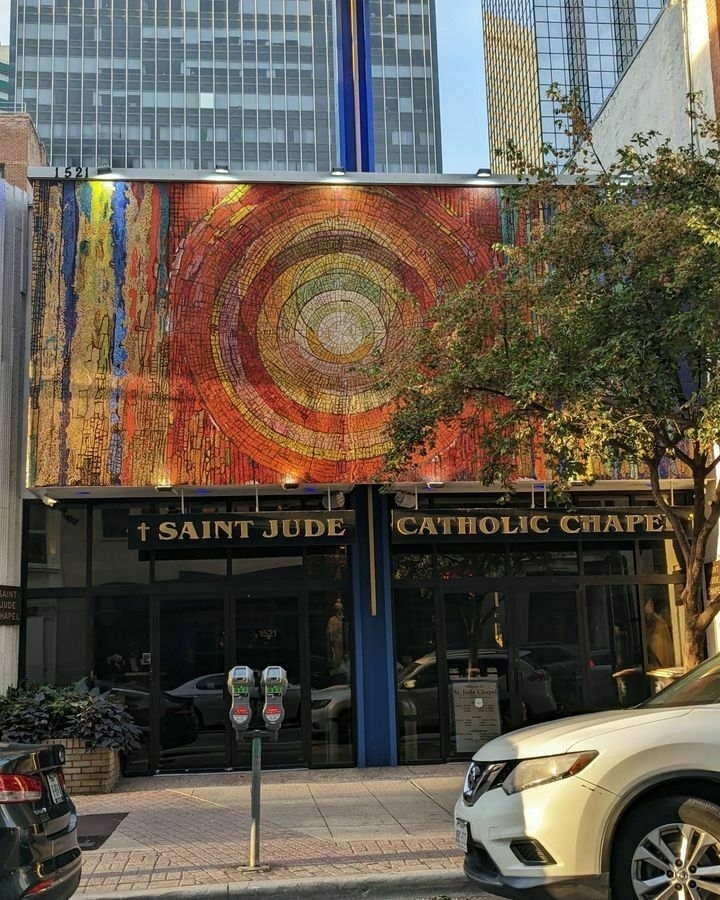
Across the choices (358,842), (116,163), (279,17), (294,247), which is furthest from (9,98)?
(358,842)

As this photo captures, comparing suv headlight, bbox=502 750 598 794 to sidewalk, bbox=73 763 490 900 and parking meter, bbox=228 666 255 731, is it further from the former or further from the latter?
parking meter, bbox=228 666 255 731

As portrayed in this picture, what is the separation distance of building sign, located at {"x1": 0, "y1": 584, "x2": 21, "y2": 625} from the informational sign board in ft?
18.6

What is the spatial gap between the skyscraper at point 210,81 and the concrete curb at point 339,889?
94.1m

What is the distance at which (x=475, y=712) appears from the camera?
12398mm

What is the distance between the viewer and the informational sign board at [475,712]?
486 inches

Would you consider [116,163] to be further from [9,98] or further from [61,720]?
[61,720]

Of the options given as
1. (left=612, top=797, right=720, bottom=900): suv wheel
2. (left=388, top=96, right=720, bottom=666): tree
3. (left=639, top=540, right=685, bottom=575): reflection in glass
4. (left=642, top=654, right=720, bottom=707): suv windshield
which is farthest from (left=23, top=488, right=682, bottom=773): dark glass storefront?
(left=612, top=797, right=720, bottom=900): suv wheel

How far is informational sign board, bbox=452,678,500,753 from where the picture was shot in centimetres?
1234

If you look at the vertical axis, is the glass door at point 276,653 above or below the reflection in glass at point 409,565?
below

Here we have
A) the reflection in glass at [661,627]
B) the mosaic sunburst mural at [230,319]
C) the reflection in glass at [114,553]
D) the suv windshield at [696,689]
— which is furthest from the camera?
the reflection in glass at [661,627]

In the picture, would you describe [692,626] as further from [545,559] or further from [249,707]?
[545,559]

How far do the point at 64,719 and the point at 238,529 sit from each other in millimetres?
3001

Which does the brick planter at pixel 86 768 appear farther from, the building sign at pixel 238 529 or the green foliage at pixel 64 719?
the building sign at pixel 238 529

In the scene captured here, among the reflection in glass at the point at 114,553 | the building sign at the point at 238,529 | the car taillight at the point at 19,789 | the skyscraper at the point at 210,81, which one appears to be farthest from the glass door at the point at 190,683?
the skyscraper at the point at 210,81
